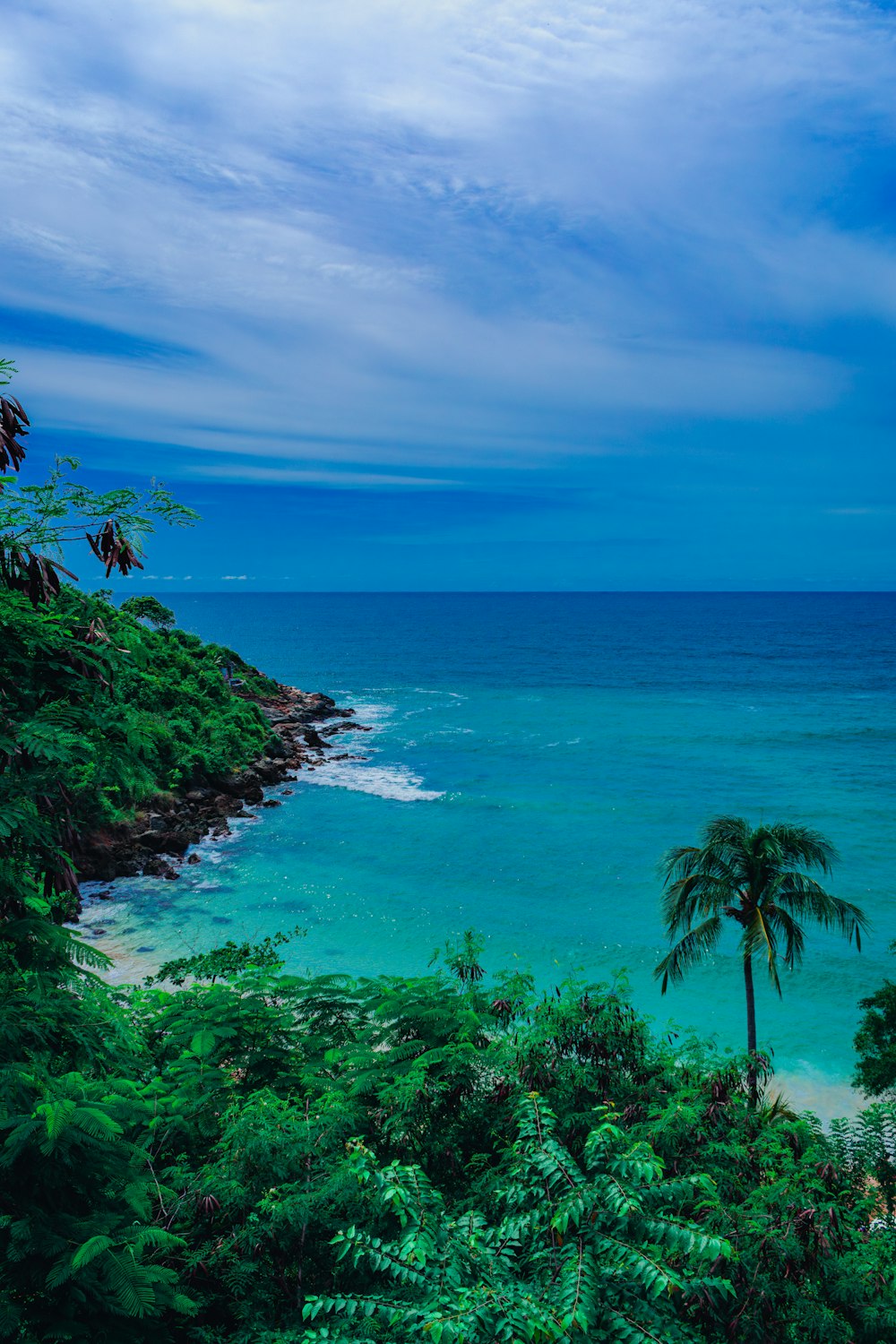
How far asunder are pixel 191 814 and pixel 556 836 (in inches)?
726

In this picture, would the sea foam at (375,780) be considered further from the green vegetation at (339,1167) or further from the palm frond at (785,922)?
the green vegetation at (339,1167)

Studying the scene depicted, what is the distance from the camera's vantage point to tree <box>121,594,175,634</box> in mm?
9258

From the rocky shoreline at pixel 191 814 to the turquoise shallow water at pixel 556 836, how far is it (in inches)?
49.9

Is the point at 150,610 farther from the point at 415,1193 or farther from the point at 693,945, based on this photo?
the point at 415,1193

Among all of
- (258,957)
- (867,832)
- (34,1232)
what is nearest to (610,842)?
(867,832)

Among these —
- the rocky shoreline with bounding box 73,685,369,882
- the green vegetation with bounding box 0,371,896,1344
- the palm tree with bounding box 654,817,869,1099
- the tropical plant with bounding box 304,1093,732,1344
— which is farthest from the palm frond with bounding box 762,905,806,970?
the rocky shoreline with bounding box 73,685,369,882

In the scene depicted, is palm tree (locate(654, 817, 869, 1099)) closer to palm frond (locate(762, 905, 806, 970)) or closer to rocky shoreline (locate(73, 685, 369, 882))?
palm frond (locate(762, 905, 806, 970))

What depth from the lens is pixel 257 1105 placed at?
8.60 m

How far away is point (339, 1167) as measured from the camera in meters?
7.47

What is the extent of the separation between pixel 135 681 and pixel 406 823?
3386 cm

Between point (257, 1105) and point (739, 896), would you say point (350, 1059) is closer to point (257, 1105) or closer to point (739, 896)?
point (257, 1105)

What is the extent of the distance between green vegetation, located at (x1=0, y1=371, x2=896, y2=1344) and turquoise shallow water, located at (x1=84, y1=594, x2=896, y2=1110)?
46.6 ft

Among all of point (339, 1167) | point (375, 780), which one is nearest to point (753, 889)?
point (339, 1167)

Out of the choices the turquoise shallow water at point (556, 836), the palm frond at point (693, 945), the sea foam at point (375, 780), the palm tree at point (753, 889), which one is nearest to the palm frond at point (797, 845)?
the palm tree at point (753, 889)
